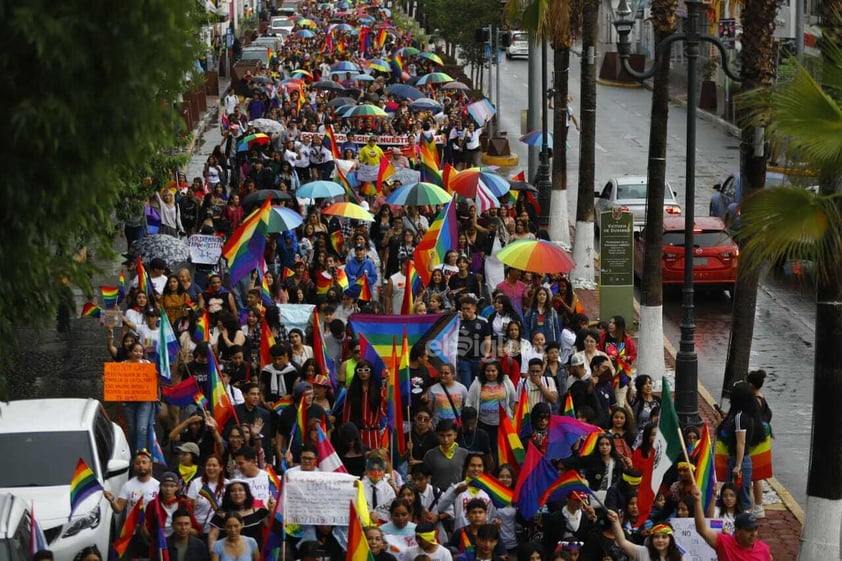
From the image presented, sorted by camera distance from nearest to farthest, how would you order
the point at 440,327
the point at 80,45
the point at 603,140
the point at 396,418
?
the point at 80,45 → the point at 396,418 → the point at 440,327 → the point at 603,140

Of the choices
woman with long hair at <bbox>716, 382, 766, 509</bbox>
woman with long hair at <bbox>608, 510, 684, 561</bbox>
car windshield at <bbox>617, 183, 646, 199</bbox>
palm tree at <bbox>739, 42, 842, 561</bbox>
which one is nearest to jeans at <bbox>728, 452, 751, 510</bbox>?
woman with long hair at <bbox>716, 382, 766, 509</bbox>

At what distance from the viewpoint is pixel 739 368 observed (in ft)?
58.4

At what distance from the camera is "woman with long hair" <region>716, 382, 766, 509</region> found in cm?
1408

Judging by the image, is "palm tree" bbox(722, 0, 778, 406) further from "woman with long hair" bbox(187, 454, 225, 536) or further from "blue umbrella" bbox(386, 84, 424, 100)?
"blue umbrella" bbox(386, 84, 424, 100)

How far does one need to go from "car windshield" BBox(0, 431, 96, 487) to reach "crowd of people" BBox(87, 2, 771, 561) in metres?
0.62

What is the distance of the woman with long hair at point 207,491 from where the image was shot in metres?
12.4

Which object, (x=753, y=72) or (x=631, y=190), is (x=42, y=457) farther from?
(x=631, y=190)

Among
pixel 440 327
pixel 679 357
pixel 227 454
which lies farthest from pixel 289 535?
pixel 679 357

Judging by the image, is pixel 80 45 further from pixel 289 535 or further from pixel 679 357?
pixel 679 357

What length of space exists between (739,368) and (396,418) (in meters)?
4.80

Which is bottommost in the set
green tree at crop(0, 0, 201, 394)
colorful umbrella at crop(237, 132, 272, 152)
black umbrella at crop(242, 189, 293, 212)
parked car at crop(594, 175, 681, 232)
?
parked car at crop(594, 175, 681, 232)

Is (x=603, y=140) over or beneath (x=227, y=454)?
beneath

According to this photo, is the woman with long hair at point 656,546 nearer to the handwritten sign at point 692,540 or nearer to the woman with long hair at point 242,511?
the handwritten sign at point 692,540

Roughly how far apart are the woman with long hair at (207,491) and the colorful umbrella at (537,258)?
6.18 metres
